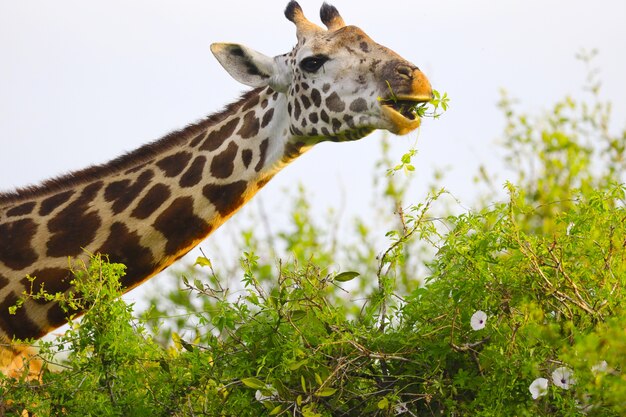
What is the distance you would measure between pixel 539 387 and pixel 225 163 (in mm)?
3353

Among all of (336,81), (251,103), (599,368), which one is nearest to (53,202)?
(251,103)

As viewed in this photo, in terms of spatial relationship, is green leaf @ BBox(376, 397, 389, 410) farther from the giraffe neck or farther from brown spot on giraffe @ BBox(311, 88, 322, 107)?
brown spot on giraffe @ BBox(311, 88, 322, 107)

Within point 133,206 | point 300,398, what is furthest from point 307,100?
point 300,398

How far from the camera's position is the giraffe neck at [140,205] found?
6805 mm

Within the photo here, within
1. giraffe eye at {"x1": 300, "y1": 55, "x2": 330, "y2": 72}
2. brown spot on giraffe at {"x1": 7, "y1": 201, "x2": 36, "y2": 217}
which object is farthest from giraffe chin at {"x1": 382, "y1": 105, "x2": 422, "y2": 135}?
brown spot on giraffe at {"x1": 7, "y1": 201, "x2": 36, "y2": 217}

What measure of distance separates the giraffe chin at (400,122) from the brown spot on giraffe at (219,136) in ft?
3.83

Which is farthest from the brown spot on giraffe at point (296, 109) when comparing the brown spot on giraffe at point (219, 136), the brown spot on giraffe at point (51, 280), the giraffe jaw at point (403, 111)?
the brown spot on giraffe at point (51, 280)

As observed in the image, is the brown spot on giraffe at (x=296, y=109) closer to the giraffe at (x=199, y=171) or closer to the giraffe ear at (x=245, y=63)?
the giraffe at (x=199, y=171)

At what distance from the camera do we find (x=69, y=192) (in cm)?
731

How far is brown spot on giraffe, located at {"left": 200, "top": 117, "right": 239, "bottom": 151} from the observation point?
24.0ft

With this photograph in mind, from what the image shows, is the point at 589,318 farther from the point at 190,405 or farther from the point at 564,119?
the point at 564,119

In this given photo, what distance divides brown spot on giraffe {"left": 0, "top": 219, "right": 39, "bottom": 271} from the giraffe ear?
4.97 feet

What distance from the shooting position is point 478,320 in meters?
4.57

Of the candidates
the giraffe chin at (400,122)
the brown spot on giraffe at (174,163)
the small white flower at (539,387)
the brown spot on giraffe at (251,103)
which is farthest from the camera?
the brown spot on giraffe at (251,103)
